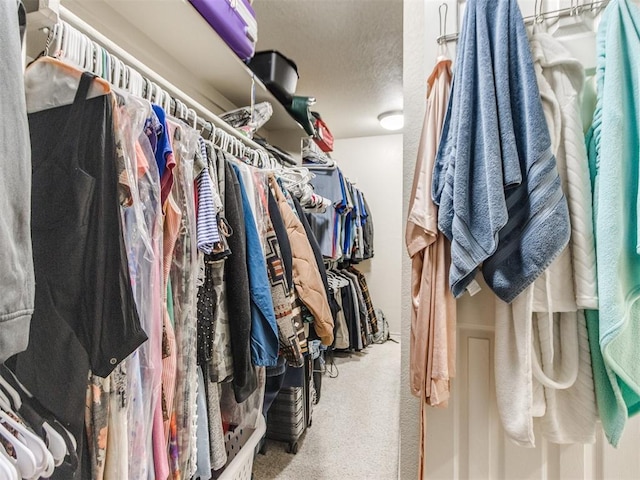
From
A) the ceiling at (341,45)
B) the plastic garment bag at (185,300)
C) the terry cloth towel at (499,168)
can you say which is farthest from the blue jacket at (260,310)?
the ceiling at (341,45)

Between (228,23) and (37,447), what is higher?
(228,23)

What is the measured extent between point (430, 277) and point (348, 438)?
1411mm

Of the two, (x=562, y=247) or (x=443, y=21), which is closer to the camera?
(x=562, y=247)

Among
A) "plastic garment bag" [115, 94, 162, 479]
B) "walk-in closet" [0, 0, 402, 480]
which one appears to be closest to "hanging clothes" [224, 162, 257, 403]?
"walk-in closet" [0, 0, 402, 480]

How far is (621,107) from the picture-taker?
604mm

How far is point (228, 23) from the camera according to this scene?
1.09 m

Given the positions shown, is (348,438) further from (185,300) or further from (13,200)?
(13,200)

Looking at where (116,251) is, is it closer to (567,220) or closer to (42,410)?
(42,410)

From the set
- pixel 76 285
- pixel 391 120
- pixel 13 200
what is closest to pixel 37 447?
pixel 76 285

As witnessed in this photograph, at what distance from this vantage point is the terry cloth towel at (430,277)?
0.71 m

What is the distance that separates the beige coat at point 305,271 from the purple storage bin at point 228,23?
0.58 m

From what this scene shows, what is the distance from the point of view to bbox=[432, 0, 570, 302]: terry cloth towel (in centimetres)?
62

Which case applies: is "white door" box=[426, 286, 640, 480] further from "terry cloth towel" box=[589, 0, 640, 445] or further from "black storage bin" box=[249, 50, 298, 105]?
"black storage bin" box=[249, 50, 298, 105]

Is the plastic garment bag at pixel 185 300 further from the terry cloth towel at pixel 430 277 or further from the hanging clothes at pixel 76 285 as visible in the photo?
the terry cloth towel at pixel 430 277
